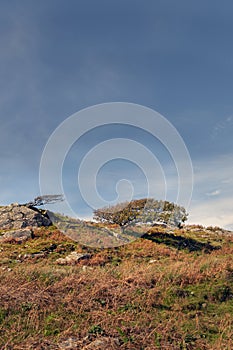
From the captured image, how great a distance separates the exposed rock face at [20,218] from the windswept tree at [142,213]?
8.29 metres

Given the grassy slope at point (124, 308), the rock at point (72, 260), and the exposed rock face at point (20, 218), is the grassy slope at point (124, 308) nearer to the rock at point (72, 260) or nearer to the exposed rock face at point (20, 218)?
the rock at point (72, 260)

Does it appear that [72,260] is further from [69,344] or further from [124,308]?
[69,344]

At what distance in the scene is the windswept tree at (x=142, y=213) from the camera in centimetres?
3800

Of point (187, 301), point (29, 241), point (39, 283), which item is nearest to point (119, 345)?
point (187, 301)

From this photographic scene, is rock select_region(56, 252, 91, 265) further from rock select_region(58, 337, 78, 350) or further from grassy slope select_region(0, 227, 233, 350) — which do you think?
rock select_region(58, 337, 78, 350)

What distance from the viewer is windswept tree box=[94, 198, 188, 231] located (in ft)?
125

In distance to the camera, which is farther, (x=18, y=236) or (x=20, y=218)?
(x=20, y=218)

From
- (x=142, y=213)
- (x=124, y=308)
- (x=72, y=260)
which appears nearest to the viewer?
(x=124, y=308)

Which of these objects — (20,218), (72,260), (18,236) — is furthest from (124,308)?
(20,218)

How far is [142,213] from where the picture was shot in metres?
40.1

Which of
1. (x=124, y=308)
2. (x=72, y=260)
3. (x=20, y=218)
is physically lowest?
(x=124, y=308)

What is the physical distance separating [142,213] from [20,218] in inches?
640

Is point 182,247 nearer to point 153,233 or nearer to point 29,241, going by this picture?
point 153,233

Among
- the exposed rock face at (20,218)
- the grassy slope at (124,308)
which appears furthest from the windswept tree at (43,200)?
the grassy slope at (124,308)
